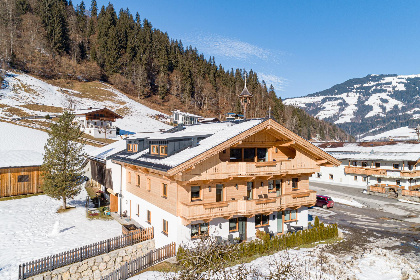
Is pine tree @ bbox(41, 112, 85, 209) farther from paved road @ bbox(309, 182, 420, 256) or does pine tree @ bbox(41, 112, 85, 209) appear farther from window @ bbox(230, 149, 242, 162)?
paved road @ bbox(309, 182, 420, 256)

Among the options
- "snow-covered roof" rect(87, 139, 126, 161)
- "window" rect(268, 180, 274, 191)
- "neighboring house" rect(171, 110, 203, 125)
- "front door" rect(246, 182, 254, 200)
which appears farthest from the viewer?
"neighboring house" rect(171, 110, 203, 125)

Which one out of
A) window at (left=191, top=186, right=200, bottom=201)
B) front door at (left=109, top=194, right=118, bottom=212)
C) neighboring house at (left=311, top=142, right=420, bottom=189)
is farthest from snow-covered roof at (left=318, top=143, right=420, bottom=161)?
front door at (left=109, top=194, right=118, bottom=212)

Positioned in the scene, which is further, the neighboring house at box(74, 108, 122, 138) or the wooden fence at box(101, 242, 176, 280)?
the neighboring house at box(74, 108, 122, 138)

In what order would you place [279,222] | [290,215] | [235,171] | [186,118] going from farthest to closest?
[186,118] → [290,215] → [279,222] → [235,171]

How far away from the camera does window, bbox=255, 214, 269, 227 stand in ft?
74.0

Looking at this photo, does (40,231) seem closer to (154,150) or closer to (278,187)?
(154,150)

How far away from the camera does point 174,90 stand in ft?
438

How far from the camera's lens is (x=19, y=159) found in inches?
1391

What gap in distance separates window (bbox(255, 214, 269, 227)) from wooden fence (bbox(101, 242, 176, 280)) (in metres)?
7.28

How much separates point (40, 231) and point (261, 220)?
18551 mm

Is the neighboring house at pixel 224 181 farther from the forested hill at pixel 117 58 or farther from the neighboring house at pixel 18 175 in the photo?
the forested hill at pixel 117 58

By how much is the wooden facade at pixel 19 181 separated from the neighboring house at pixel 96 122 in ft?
97.9

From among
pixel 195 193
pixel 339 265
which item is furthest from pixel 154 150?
pixel 339 265

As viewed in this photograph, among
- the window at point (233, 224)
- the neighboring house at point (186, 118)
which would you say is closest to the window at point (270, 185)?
the window at point (233, 224)
